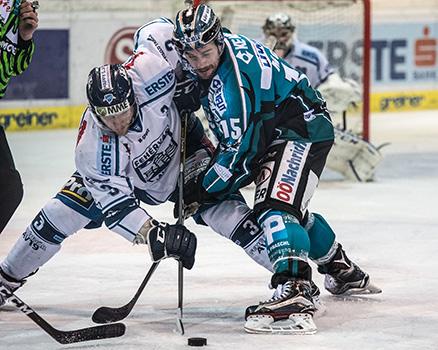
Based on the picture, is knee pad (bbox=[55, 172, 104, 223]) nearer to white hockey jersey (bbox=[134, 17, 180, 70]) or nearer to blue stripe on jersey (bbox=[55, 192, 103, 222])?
blue stripe on jersey (bbox=[55, 192, 103, 222])

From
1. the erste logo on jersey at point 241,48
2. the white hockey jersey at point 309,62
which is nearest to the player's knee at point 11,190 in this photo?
the erste logo on jersey at point 241,48

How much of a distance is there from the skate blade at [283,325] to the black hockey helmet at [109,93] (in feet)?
2.45

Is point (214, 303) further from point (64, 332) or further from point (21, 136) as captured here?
point (21, 136)

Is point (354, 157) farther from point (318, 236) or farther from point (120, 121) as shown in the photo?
point (120, 121)

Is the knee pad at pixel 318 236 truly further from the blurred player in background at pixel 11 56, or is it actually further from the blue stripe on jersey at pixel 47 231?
the blurred player in background at pixel 11 56

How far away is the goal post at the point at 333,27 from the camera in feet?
28.2

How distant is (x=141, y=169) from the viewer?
159 inches

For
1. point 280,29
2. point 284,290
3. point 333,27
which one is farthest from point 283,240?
point 333,27

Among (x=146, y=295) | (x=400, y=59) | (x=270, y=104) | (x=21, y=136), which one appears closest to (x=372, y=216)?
(x=146, y=295)

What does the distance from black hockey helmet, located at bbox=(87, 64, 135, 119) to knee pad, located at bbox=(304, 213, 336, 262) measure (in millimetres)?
791

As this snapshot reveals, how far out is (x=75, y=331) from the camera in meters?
3.80

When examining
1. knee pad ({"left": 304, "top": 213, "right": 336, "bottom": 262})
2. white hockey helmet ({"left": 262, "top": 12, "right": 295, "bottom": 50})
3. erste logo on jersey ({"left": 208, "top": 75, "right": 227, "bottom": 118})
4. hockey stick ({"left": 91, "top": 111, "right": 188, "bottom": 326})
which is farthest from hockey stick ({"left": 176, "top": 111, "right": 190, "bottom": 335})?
white hockey helmet ({"left": 262, "top": 12, "right": 295, "bottom": 50})

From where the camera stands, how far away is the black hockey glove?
3807 mm

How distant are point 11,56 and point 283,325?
4.46 feet
